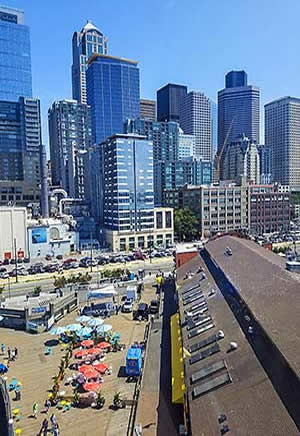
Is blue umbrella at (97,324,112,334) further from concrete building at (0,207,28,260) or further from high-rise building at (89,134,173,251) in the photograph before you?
high-rise building at (89,134,173,251)

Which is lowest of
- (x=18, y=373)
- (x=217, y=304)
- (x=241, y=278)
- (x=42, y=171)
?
(x=18, y=373)

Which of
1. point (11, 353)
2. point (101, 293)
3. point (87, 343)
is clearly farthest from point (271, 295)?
point (101, 293)

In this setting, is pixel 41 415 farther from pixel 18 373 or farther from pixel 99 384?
pixel 18 373

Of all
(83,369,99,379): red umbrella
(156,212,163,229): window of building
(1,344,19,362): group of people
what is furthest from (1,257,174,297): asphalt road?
(83,369,99,379): red umbrella

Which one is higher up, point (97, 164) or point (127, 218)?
point (97, 164)

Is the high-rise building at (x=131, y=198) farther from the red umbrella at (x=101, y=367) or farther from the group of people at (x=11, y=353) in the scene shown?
the red umbrella at (x=101, y=367)

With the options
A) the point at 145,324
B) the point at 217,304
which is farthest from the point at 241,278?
the point at 145,324
